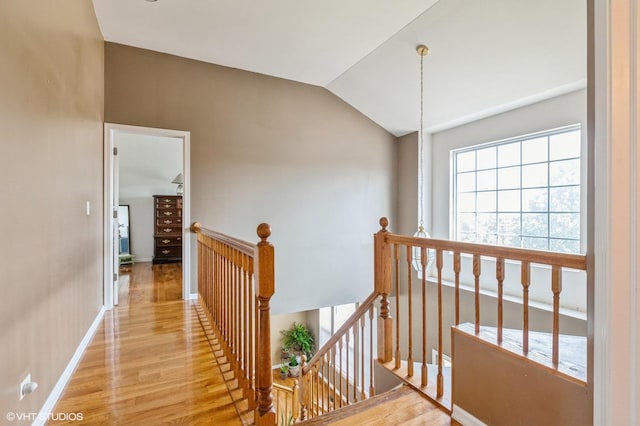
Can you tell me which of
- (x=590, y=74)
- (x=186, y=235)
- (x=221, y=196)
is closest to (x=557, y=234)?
(x=590, y=74)

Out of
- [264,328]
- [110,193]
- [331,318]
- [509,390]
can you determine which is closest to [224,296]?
[264,328]

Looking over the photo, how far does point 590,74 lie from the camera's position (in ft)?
3.83

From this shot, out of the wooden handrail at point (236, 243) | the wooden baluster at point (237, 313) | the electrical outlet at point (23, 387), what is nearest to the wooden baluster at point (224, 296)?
the wooden handrail at point (236, 243)

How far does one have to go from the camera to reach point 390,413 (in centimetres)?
178

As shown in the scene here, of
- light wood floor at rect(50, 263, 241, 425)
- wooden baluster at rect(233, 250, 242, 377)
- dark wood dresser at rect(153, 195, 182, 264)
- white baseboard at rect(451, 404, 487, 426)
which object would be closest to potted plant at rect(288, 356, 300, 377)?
dark wood dresser at rect(153, 195, 182, 264)

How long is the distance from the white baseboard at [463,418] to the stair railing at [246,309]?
97 cm

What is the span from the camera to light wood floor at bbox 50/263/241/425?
1.70 meters

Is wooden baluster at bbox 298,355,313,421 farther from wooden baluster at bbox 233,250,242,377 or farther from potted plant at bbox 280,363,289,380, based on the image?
potted plant at bbox 280,363,289,380

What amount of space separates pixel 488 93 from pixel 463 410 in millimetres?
3376

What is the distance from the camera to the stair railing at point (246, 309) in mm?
1540

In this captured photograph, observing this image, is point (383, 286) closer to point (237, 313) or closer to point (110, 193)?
point (237, 313)

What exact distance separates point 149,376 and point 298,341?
4511mm

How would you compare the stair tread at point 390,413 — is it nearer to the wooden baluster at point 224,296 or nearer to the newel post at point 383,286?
the newel post at point 383,286
